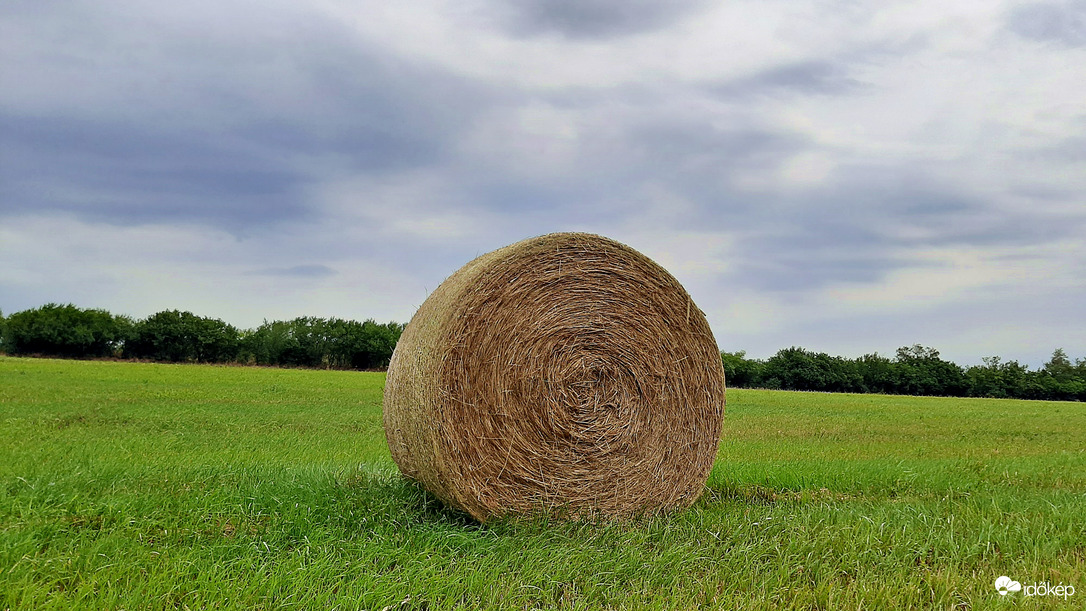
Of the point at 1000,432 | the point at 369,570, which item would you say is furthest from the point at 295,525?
the point at 1000,432

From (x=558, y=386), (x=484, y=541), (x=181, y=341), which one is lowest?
(x=484, y=541)

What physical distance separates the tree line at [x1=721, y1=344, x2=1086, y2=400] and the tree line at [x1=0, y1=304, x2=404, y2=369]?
2461cm

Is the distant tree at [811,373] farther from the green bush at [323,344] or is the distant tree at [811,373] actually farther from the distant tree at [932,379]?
the green bush at [323,344]

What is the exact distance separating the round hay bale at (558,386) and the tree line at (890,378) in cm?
4245

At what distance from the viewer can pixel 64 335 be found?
4716 centimetres

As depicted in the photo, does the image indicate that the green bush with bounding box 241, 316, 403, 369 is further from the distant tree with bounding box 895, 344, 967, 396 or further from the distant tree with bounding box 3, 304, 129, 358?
the distant tree with bounding box 895, 344, 967, 396

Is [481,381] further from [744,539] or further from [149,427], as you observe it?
[149,427]

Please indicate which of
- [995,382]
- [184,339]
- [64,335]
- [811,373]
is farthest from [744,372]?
[64,335]

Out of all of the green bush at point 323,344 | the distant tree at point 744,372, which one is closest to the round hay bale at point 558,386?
the green bush at point 323,344

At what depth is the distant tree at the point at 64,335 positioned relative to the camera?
4709cm

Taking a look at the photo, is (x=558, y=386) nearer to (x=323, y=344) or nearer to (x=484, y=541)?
(x=484, y=541)

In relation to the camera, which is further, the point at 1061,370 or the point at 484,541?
the point at 1061,370

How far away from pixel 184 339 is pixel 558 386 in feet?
155

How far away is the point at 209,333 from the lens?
4703cm
